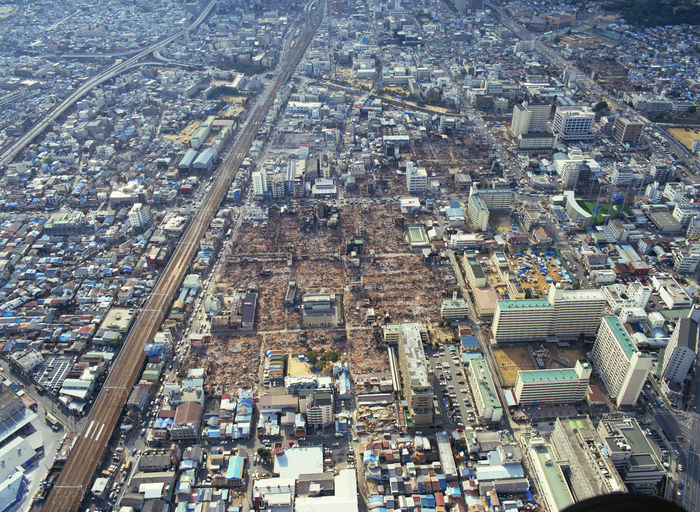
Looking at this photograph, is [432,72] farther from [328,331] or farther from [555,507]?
[555,507]

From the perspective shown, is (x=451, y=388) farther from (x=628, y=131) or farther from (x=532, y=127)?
(x=628, y=131)

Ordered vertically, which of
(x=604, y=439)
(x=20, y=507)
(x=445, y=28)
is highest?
(x=445, y=28)

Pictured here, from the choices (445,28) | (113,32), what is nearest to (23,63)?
(113,32)

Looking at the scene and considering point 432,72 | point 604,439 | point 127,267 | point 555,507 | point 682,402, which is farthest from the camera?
point 432,72

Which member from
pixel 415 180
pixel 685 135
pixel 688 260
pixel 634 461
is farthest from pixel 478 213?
pixel 685 135

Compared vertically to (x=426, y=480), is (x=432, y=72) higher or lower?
higher

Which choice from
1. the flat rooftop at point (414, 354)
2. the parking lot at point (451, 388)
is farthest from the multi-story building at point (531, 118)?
the flat rooftop at point (414, 354)
